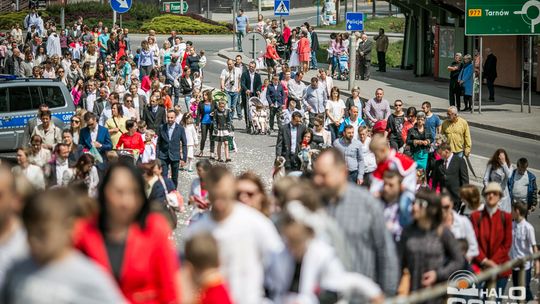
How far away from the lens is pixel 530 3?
34.1 metres

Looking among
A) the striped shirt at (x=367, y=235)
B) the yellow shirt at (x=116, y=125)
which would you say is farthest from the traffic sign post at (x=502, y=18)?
the striped shirt at (x=367, y=235)

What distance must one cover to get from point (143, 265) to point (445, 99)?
31.8 m

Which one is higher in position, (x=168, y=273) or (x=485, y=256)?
(x=168, y=273)

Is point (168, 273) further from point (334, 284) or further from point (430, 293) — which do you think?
point (430, 293)

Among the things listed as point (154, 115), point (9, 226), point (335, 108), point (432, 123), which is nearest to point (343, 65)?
point (335, 108)

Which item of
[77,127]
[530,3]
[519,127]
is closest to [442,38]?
[530,3]

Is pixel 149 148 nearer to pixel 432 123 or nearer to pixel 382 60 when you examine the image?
pixel 432 123

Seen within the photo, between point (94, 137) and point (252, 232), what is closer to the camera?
point (252, 232)

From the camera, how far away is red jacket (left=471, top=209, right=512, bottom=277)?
41.1 feet

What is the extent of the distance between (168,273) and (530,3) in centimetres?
2838

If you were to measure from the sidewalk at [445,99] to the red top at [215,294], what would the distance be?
23.6 meters

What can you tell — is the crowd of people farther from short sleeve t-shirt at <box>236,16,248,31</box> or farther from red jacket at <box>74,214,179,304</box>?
short sleeve t-shirt at <box>236,16,248,31</box>

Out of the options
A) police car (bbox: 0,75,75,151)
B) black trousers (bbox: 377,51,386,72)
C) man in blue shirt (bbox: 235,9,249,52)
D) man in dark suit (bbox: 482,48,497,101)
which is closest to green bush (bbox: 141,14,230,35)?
man in blue shirt (bbox: 235,9,249,52)

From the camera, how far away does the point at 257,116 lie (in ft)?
100
